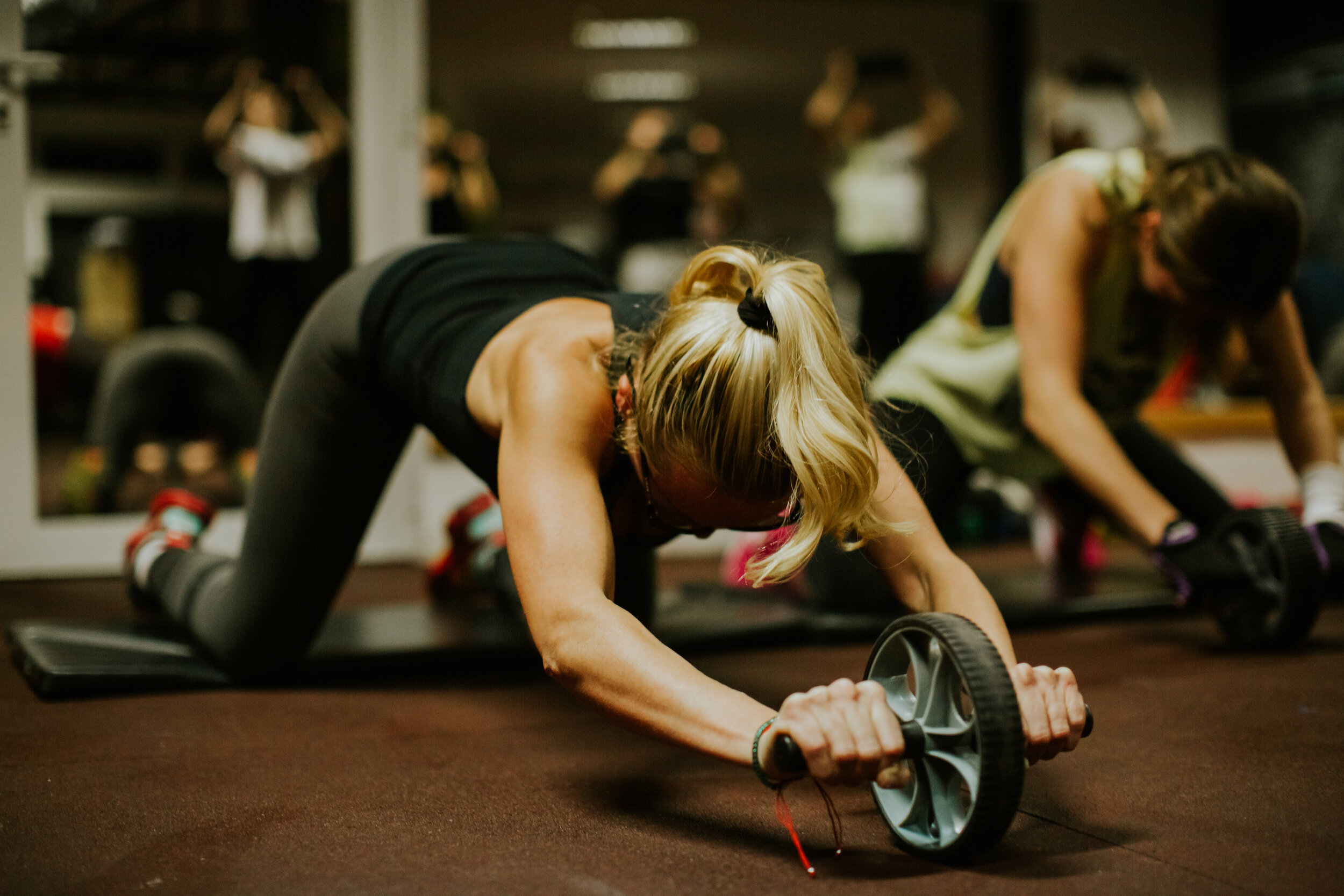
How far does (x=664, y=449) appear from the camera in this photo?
0.94 m

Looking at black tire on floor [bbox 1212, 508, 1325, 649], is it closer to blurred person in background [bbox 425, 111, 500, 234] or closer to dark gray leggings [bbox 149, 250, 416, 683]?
dark gray leggings [bbox 149, 250, 416, 683]

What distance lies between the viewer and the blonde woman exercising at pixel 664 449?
86 centimetres

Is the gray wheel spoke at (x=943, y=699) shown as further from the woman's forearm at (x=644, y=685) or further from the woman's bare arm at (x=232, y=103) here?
the woman's bare arm at (x=232, y=103)

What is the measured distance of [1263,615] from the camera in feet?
5.65

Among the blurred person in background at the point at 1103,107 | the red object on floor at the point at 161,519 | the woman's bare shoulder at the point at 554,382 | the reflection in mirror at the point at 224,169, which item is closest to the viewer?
the woman's bare shoulder at the point at 554,382

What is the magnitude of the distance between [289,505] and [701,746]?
0.88 meters

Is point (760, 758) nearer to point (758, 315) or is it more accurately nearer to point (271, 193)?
point (758, 315)

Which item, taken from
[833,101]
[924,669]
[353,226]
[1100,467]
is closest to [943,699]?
[924,669]

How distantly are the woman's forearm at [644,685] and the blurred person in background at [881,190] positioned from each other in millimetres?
2967

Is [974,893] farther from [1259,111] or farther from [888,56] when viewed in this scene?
[1259,111]

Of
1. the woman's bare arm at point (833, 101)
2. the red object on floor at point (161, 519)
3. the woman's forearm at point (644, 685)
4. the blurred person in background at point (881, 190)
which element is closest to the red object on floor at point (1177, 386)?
the blurred person in background at point (881, 190)

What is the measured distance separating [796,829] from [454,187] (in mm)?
3609

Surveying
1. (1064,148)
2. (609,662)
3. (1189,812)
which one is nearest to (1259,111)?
(1064,148)

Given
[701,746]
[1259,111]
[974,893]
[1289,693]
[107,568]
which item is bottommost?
[107,568]
